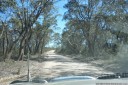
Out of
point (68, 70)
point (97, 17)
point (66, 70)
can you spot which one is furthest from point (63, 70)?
point (97, 17)

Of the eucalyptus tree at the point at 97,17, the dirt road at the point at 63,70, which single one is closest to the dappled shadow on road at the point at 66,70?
the dirt road at the point at 63,70

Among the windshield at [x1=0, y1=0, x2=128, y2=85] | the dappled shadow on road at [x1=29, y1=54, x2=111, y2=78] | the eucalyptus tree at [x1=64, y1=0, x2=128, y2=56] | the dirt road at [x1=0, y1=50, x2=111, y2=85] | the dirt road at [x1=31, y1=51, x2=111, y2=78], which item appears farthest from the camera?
the eucalyptus tree at [x1=64, y1=0, x2=128, y2=56]

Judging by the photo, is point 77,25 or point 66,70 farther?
point 77,25

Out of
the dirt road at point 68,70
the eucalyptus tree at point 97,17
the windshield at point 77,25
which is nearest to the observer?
the dirt road at point 68,70

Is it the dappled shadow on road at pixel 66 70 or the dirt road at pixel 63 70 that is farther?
the dirt road at pixel 63 70

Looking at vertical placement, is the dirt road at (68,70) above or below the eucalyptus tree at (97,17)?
below

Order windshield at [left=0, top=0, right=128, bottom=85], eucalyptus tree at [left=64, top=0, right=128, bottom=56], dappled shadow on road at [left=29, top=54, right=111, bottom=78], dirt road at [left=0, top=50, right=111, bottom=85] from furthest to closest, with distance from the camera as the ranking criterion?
eucalyptus tree at [left=64, top=0, right=128, bottom=56] < windshield at [left=0, top=0, right=128, bottom=85] < dirt road at [left=0, top=50, right=111, bottom=85] < dappled shadow on road at [left=29, top=54, right=111, bottom=78]

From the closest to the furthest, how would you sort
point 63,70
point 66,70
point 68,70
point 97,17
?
point 68,70, point 66,70, point 63,70, point 97,17

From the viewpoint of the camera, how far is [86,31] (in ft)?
178

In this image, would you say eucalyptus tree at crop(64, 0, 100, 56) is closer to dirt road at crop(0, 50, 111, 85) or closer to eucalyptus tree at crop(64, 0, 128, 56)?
eucalyptus tree at crop(64, 0, 128, 56)

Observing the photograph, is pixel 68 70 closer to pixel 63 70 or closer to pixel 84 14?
pixel 63 70

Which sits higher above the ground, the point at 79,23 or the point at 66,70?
the point at 79,23

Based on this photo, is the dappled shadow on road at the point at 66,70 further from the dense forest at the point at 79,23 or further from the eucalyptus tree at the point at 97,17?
the eucalyptus tree at the point at 97,17

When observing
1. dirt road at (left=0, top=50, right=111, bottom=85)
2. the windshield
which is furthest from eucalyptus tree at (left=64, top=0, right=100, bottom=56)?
dirt road at (left=0, top=50, right=111, bottom=85)
